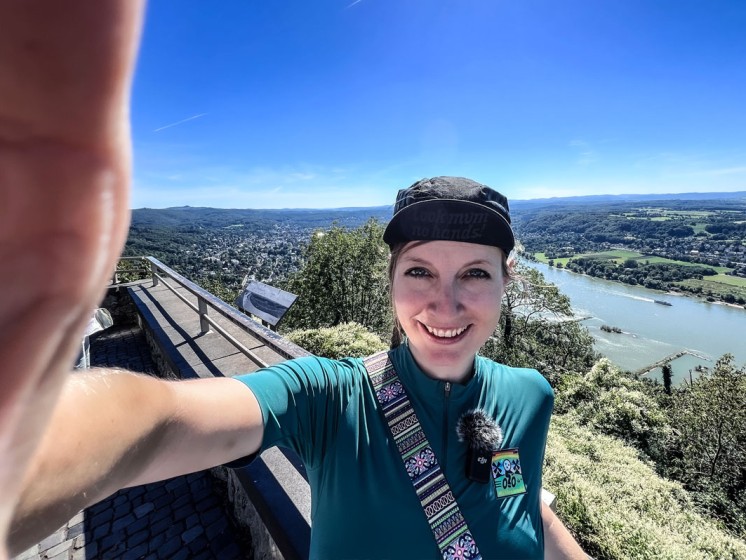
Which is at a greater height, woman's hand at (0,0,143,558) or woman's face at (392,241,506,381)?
woman's hand at (0,0,143,558)

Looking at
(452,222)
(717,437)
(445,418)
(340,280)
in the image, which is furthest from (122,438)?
(717,437)

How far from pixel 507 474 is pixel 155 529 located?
3384 millimetres

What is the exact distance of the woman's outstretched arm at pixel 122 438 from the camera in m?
0.53

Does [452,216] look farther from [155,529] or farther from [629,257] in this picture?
[629,257]

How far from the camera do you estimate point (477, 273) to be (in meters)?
1.54

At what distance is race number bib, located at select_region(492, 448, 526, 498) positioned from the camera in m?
1.33

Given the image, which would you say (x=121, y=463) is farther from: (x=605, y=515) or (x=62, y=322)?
(x=605, y=515)

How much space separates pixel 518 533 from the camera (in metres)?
1.30

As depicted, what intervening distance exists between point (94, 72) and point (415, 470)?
4.35 ft

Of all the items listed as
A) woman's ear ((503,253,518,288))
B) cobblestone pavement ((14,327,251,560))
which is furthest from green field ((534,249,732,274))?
woman's ear ((503,253,518,288))

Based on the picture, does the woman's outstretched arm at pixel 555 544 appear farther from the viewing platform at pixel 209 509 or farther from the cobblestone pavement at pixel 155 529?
the cobblestone pavement at pixel 155 529

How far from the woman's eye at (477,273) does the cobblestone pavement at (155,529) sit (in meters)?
2.86

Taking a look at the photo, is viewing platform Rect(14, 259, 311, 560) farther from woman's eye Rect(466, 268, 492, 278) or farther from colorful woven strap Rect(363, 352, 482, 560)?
woman's eye Rect(466, 268, 492, 278)

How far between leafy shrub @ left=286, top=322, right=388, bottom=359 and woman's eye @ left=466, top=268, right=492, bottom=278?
5.02 metres
